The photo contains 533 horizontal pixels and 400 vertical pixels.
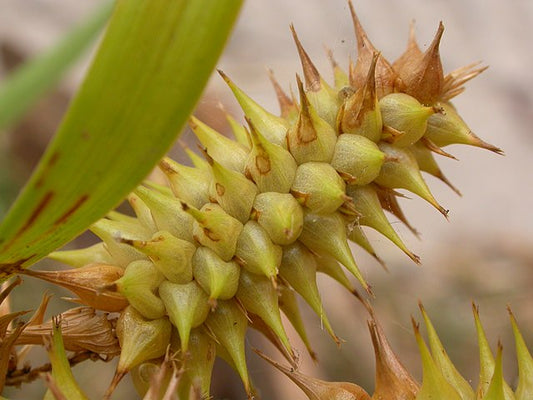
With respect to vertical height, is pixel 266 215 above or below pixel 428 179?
below

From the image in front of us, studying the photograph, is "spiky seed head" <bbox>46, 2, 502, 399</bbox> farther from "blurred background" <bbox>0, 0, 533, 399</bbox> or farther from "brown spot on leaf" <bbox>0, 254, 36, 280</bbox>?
"blurred background" <bbox>0, 0, 533, 399</bbox>

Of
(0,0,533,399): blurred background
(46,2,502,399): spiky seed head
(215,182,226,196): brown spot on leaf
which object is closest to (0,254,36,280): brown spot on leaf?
(46,2,502,399): spiky seed head

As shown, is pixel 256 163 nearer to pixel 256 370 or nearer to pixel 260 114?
pixel 260 114

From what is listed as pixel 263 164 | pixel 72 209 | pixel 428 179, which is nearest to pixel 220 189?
pixel 263 164

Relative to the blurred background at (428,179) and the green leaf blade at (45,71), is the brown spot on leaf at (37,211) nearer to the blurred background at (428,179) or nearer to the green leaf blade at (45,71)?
the green leaf blade at (45,71)

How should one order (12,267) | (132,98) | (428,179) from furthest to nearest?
(428,179)
(12,267)
(132,98)

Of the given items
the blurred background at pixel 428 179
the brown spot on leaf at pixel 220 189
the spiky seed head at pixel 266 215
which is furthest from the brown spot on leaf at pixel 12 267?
the blurred background at pixel 428 179

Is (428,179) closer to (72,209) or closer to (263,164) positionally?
(263,164)
